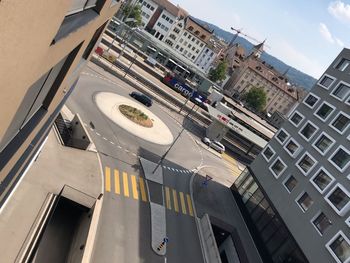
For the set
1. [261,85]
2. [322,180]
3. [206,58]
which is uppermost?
[261,85]

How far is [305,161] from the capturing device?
38875 mm

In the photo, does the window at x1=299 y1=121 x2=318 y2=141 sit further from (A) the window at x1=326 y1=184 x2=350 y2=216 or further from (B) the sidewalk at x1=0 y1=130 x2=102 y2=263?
(B) the sidewalk at x1=0 y1=130 x2=102 y2=263

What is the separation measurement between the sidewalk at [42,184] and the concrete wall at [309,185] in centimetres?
2121

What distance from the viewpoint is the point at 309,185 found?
121ft

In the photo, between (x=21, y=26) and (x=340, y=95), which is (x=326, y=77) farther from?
(x=21, y=26)

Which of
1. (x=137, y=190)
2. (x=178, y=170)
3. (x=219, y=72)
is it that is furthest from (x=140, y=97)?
(x=219, y=72)

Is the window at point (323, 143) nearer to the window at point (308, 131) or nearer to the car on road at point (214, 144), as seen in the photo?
the window at point (308, 131)

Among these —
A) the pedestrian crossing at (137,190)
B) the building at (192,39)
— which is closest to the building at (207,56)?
the building at (192,39)

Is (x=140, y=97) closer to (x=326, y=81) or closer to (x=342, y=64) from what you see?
(x=326, y=81)

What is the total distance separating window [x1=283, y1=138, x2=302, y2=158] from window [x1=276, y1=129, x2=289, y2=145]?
3.36 ft

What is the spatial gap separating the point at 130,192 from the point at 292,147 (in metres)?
21.4

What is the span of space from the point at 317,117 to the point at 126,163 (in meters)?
23.4

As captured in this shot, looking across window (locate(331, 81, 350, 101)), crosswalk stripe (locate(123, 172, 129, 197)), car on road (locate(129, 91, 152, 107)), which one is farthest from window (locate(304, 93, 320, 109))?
car on road (locate(129, 91, 152, 107))

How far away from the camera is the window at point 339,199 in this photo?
3126cm
